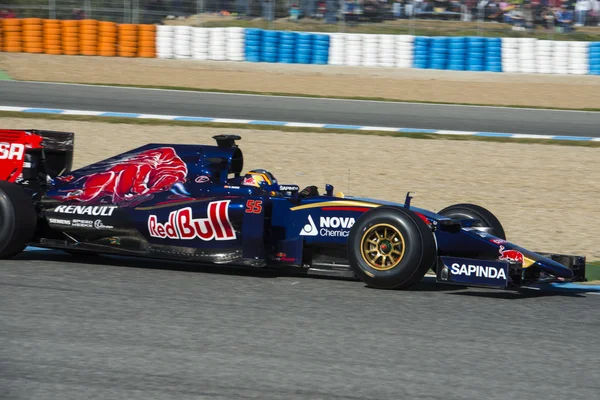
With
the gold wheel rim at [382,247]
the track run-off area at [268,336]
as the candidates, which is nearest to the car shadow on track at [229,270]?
the track run-off area at [268,336]

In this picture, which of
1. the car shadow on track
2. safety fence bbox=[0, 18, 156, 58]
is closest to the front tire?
the car shadow on track

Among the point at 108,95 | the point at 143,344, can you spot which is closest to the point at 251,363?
the point at 143,344

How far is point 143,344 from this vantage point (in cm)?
483

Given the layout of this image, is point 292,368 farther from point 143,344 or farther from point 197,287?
point 197,287

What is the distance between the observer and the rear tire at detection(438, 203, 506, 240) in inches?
276

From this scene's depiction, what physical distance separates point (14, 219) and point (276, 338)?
2.67 meters

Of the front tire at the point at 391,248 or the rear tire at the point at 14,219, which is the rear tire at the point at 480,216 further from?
the rear tire at the point at 14,219

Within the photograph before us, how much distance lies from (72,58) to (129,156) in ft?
49.0

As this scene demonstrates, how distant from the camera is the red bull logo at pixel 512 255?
6.26 m

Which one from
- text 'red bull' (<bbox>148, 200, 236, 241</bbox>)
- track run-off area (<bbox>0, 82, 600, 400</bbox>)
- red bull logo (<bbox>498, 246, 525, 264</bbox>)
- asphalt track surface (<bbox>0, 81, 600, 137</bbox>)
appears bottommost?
track run-off area (<bbox>0, 82, 600, 400</bbox>)

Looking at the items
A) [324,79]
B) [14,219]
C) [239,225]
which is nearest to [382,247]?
→ [239,225]

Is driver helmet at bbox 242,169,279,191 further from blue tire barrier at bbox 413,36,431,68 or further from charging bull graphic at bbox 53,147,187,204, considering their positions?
blue tire barrier at bbox 413,36,431,68

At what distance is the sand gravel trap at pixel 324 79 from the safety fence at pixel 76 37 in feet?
1.33

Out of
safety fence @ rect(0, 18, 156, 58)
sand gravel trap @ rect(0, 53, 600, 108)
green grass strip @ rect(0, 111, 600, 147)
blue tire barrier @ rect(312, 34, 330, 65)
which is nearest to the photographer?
green grass strip @ rect(0, 111, 600, 147)
